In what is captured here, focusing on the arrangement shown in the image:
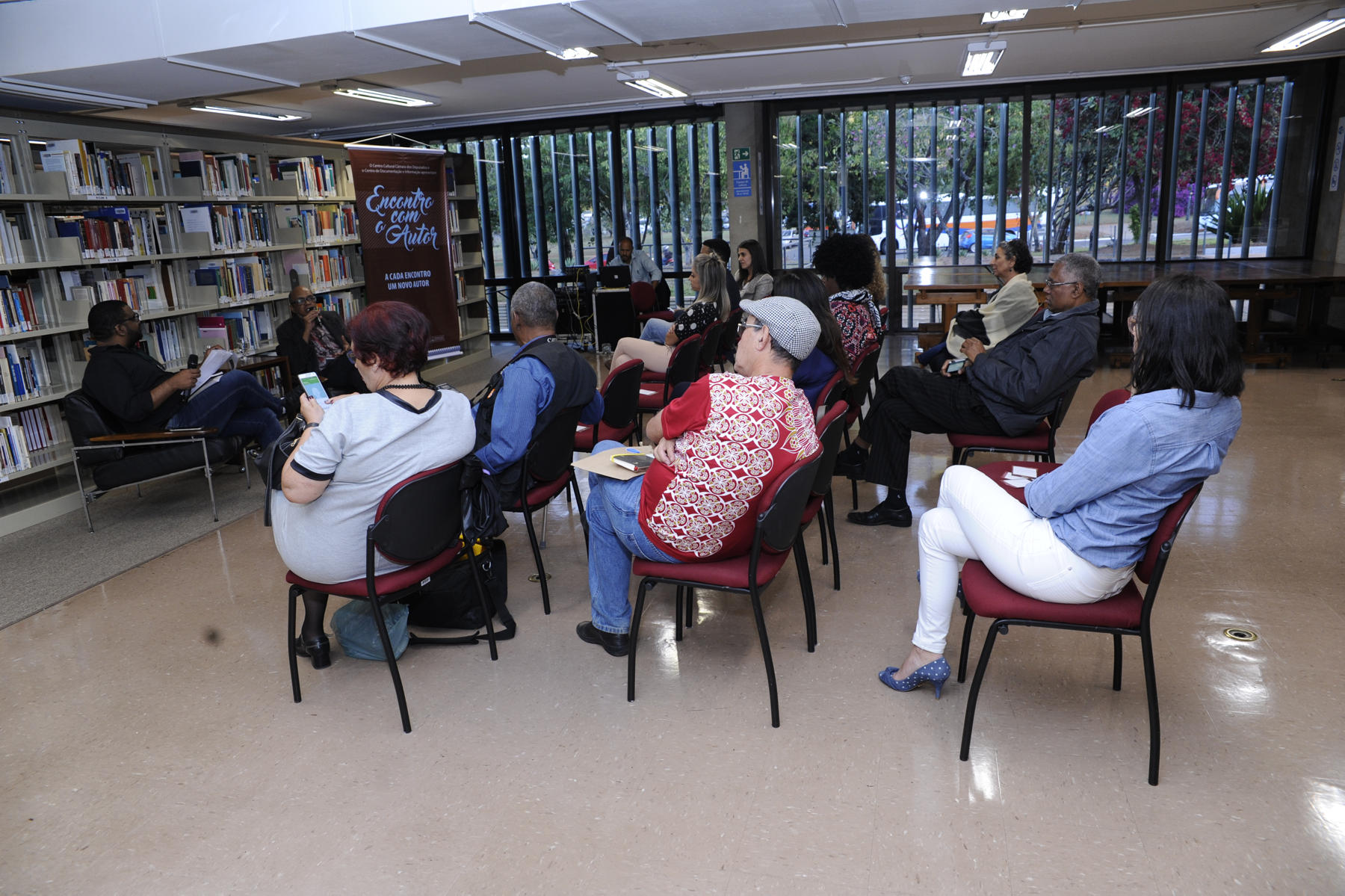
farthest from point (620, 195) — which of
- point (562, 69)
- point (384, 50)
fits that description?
point (384, 50)

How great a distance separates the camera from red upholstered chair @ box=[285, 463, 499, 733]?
8.27 feet

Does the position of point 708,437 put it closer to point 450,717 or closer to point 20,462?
point 450,717

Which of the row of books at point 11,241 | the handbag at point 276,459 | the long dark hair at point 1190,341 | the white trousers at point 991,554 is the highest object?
the row of books at point 11,241

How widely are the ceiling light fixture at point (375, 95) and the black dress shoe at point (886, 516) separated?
18.4ft

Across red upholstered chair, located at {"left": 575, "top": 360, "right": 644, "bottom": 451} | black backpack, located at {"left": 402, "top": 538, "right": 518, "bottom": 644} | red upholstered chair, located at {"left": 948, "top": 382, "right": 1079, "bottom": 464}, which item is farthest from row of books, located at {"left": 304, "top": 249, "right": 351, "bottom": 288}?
red upholstered chair, located at {"left": 948, "top": 382, "right": 1079, "bottom": 464}

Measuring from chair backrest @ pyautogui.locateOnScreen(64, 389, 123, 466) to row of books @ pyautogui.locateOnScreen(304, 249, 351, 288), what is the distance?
122 inches

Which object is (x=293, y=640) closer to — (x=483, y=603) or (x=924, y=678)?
(x=483, y=603)

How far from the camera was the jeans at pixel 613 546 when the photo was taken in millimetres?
2742

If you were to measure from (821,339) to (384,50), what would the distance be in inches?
112

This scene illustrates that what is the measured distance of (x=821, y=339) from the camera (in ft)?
13.6

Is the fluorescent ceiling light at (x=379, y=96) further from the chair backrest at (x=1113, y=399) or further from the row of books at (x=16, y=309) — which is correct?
the chair backrest at (x=1113, y=399)

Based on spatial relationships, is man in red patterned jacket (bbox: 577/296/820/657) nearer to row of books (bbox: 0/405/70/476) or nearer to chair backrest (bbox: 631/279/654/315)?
row of books (bbox: 0/405/70/476)

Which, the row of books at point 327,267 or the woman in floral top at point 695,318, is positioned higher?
the row of books at point 327,267

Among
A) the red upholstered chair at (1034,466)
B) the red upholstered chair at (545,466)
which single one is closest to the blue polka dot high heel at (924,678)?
the red upholstered chair at (1034,466)
